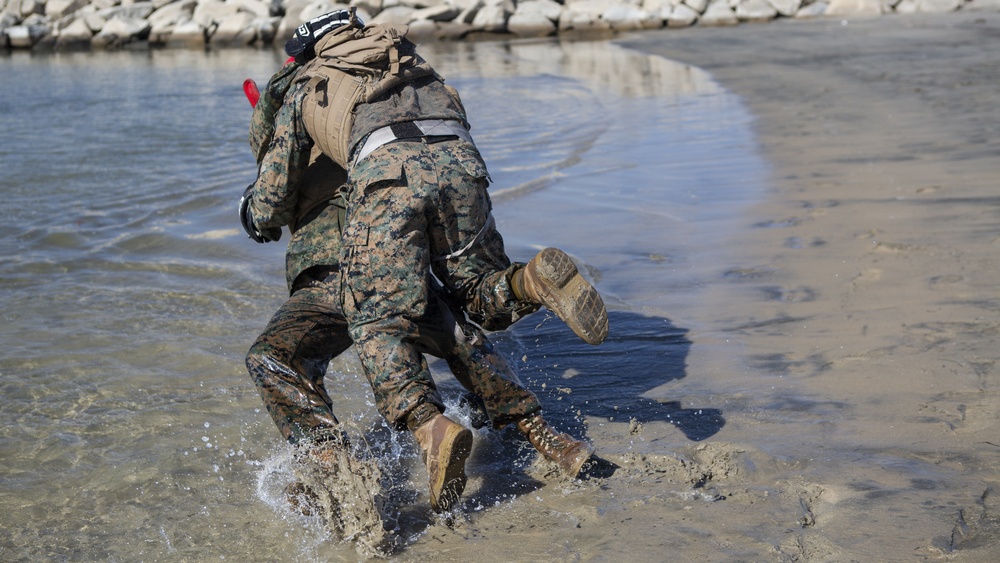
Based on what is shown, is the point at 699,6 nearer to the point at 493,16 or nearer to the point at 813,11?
the point at 813,11

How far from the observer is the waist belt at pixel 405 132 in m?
3.52

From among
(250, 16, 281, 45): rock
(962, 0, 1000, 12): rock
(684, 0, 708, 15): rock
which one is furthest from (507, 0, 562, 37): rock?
(962, 0, 1000, 12): rock

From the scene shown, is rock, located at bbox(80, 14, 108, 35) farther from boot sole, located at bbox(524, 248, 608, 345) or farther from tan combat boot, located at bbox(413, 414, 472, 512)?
tan combat boot, located at bbox(413, 414, 472, 512)

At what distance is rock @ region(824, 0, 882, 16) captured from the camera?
2555 cm

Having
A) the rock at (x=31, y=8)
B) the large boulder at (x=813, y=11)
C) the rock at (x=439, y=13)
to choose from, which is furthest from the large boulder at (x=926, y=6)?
the rock at (x=31, y=8)

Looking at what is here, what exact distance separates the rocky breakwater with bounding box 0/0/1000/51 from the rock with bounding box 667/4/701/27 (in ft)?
0.09

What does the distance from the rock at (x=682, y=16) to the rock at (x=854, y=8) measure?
3.46m

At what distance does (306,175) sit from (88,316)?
2.89 meters

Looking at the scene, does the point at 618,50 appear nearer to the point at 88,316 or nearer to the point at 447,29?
the point at 447,29

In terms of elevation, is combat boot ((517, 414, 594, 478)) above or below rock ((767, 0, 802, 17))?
below

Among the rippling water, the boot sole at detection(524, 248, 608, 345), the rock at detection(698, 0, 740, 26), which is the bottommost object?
the rippling water

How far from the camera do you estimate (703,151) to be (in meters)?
9.88

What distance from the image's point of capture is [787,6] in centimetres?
2673

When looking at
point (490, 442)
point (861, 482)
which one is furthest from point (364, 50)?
point (861, 482)
